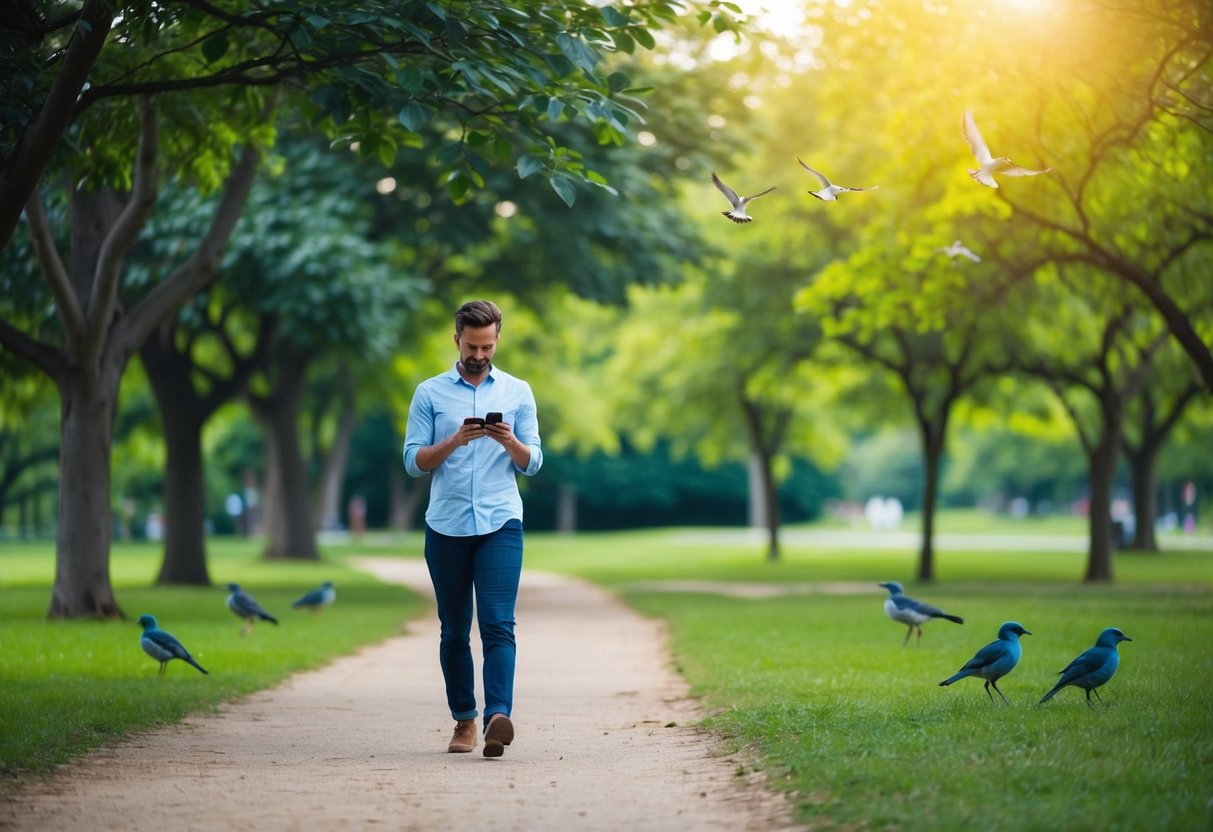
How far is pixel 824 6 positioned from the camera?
68.8ft

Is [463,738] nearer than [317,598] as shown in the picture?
Yes

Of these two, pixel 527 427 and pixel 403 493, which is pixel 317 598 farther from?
pixel 403 493

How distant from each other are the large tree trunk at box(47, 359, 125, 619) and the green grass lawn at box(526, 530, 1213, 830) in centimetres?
629

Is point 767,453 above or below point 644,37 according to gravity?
below

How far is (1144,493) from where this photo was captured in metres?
42.0

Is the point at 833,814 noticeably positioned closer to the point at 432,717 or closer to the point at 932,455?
the point at 432,717

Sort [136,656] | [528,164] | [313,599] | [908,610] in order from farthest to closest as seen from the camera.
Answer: [313,599], [908,610], [136,656], [528,164]

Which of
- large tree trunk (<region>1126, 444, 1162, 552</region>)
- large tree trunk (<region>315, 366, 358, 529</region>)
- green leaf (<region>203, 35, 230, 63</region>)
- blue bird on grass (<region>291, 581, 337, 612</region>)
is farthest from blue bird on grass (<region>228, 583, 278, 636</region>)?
large tree trunk (<region>1126, 444, 1162, 552</region>)

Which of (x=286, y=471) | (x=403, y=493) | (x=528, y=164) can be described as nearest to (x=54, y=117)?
(x=528, y=164)

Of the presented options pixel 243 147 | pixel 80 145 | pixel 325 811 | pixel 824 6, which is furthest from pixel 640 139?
pixel 325 811

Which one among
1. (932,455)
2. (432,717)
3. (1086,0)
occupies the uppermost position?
(1086,0)

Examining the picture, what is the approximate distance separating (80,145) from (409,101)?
4.79m

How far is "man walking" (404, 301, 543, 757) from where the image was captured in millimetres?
7719

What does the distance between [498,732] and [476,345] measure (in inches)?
74.8
